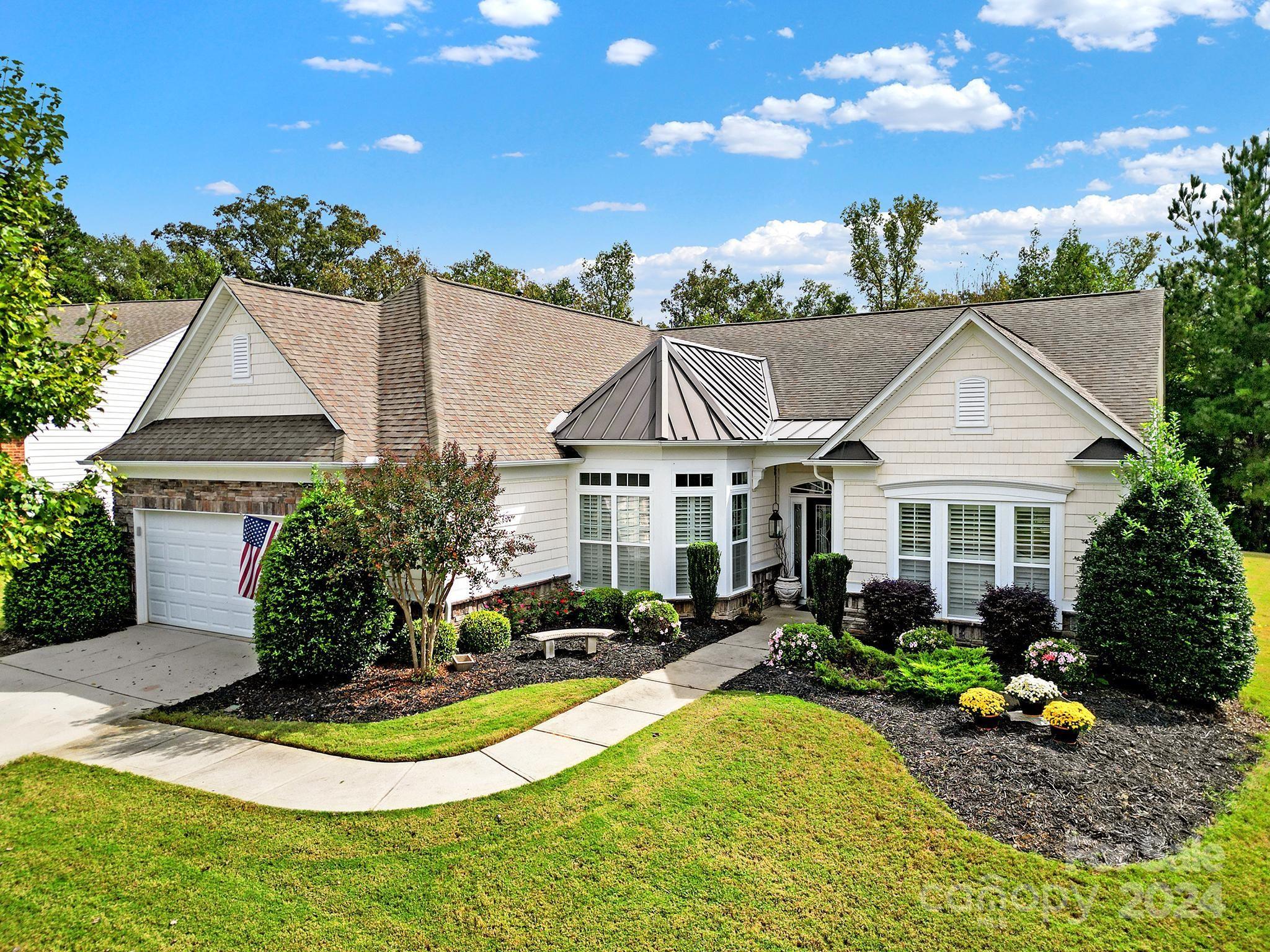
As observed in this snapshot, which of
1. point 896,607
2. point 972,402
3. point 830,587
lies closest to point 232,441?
point 830,587

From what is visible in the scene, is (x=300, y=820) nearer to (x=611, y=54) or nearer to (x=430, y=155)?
(x=611, y=54)

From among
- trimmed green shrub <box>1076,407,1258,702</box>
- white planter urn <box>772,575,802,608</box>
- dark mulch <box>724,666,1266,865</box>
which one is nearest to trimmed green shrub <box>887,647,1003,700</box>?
dark mulch <box>724,666,1266,865</box>

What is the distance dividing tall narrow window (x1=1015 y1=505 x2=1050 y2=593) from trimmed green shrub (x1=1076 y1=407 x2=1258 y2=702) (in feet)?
5.44

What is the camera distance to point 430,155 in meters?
25.5

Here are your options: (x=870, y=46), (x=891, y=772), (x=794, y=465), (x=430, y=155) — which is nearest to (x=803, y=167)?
(x=870, y=46)

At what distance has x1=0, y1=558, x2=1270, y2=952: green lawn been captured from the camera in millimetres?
5523

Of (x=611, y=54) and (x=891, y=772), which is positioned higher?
(x=611, y=54)

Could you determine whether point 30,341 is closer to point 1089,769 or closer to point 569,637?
point 569,637

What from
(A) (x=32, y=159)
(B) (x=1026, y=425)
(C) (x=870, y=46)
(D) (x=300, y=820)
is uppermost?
(C) (x=870, y=46)

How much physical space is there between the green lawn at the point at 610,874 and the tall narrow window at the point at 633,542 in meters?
7.10

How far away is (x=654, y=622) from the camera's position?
44.7 ft

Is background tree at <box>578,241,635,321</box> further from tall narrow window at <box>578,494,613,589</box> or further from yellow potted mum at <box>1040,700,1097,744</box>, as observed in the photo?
yellow potted mum at <box>1040,700,1097,744</box>

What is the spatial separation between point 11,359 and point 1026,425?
540 inches

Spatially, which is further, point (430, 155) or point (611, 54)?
point (430, 155)
